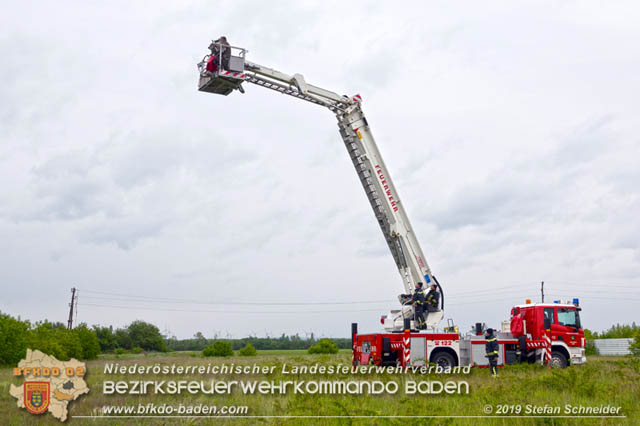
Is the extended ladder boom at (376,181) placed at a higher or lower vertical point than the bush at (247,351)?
higher

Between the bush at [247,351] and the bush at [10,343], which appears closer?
the bush at [10,343]

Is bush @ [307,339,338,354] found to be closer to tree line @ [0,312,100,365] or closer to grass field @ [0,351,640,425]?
tree line @ [0,312,100,365]

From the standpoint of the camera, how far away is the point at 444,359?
1742cm

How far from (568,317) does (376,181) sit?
8.90 meters

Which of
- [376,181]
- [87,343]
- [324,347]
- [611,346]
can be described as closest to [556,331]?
[376,181]

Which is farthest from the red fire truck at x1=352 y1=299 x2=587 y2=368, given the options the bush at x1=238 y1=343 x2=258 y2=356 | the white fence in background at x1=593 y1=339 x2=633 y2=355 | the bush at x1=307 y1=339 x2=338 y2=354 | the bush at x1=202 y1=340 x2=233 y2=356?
the white fence in background at x1=593 y1=339 x2=633 y2=355

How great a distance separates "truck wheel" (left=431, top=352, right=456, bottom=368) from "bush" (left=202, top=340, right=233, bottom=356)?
17.6 meters

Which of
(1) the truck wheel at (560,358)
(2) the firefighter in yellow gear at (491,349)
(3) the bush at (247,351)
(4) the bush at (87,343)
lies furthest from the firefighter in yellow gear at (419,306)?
(4) the bush at (87,343)

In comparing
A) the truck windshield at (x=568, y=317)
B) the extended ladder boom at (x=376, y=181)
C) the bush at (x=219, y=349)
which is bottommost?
the bush at (x=219, y=349)

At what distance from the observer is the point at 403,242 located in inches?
715

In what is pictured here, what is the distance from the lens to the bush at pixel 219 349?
31.4 m

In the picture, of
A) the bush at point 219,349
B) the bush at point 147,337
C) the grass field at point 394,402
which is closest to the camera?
the grass field at point 394,402

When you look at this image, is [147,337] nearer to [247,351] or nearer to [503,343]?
[247,351]

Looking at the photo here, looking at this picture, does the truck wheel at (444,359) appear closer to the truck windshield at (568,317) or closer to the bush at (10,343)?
the truck windshield at (568,317)
